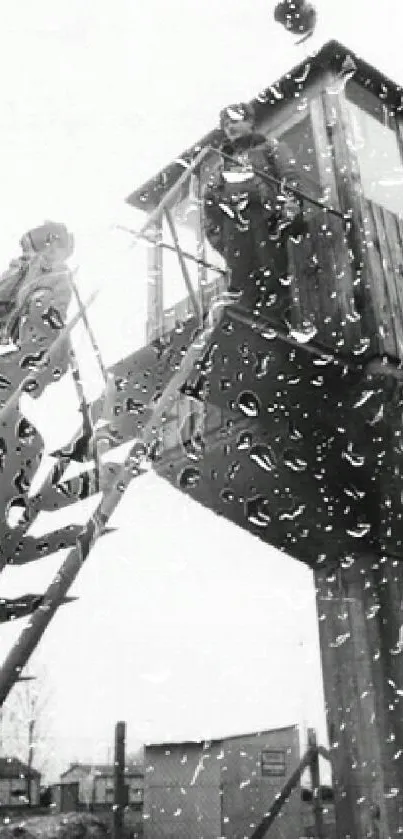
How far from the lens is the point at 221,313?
464 cm

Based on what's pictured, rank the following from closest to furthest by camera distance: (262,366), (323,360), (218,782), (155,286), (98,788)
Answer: (262,366) < (323,360) < (155,286) < (218,782) < (98,788)

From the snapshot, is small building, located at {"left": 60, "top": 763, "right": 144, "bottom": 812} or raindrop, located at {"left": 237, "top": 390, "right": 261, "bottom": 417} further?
small building, located at {"left": 60, "top": 763, "right": 144, "bottom": 812}

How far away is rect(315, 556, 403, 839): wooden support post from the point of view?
5004 mm

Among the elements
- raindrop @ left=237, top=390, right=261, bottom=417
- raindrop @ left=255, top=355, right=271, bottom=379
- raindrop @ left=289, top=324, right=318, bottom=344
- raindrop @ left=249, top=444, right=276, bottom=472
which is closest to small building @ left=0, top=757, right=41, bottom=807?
raindrop @ left=249, top=444, right=276, bottom=472

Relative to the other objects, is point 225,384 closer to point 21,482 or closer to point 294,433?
point 294,433

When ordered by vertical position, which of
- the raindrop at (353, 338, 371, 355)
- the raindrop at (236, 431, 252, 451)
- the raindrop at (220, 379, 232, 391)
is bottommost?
the raindrop at (236, 431, 252, 451)

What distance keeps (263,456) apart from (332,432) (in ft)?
1.88

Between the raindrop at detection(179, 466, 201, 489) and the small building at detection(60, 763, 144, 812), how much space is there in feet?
29.1

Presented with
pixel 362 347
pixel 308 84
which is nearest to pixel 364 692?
pixel 362 347

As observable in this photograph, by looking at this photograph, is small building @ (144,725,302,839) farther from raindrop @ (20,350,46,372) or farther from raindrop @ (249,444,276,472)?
raindrop @ (20,350,46,372)

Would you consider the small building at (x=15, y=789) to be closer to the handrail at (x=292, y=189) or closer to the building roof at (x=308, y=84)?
the building roof at (x=308, y=84)

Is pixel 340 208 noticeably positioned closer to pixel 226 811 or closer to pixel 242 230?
pixel 242 230

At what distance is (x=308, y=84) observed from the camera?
268 inches

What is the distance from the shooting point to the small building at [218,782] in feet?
29.7
